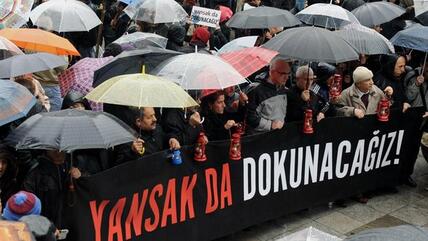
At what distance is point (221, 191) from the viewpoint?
235 inches

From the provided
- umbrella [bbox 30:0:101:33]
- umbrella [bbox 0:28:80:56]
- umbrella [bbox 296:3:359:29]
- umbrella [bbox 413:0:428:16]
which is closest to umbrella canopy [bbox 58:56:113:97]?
umbrella [bbox 0:28:80:56]

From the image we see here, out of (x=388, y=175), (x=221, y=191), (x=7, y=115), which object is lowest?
(x=388, y=175)

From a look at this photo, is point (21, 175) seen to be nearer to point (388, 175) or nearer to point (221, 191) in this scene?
point (221, 191)

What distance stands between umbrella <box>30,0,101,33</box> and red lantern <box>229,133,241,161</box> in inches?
138

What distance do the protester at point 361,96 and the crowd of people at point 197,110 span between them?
0.01 meters

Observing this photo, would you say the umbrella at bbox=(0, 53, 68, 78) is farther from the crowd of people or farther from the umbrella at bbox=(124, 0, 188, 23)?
the umbrella at bbox=(124, 0, 188, 23)

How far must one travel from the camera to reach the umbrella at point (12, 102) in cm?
482

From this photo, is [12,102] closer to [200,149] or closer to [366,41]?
[200,149]

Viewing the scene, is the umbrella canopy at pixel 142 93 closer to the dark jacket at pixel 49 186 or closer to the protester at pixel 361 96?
the dark jacket at pixel 49 186

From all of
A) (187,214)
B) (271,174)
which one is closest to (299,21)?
(271,174)

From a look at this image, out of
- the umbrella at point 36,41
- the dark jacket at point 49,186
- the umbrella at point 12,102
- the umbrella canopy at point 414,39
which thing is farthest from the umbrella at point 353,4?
the dark jacket at point 49,186

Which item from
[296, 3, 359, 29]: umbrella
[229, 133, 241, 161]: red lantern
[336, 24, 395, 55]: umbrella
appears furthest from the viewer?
[296, 3, 359, 29]: umbrella

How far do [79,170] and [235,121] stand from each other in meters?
2.05

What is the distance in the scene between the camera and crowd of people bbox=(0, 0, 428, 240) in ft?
15.8
